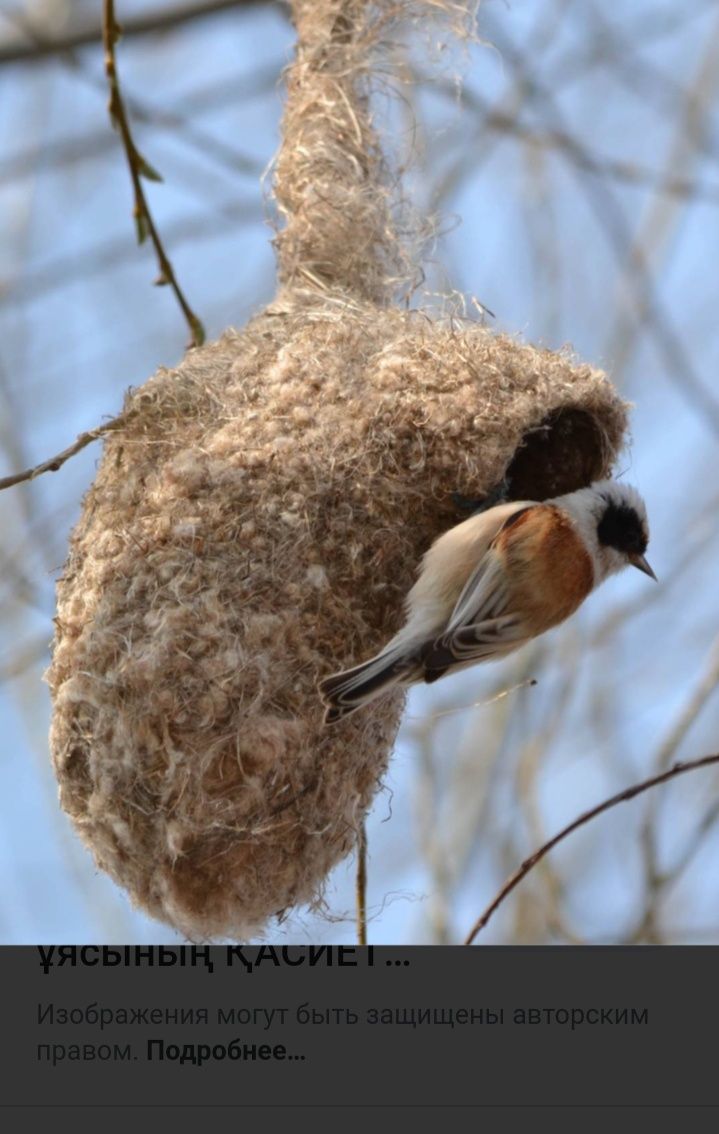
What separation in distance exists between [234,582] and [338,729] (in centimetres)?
35

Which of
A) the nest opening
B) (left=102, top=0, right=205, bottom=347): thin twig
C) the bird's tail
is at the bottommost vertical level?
the bird's tail

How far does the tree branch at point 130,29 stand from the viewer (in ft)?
11.5

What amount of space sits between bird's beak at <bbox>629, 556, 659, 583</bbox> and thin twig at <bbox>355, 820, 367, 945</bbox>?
90cm

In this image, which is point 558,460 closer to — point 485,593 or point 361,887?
point 485,593

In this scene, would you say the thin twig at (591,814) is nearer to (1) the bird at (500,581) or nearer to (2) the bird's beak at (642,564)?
(1) the bird at (500,581)

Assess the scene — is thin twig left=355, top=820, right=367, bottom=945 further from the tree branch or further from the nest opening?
the tree branch

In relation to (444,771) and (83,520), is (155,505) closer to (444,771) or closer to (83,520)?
(83,520)

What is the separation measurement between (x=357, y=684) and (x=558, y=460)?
47.9 inches

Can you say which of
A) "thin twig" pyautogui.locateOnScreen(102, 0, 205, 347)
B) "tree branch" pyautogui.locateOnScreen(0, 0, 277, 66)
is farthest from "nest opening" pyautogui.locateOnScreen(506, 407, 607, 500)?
"tree branch" pyautogui.locateOnScreen(0, 0, 277, 66)

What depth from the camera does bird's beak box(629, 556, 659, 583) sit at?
3271 mm

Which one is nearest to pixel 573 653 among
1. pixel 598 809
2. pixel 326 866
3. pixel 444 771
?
pixel 444 771

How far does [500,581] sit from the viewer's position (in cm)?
291

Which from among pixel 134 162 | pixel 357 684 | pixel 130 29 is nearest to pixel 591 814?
pixel 357 684

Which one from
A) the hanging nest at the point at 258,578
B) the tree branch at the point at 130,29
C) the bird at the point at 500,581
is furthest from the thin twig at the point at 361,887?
the tree branch at the point at 130,29
